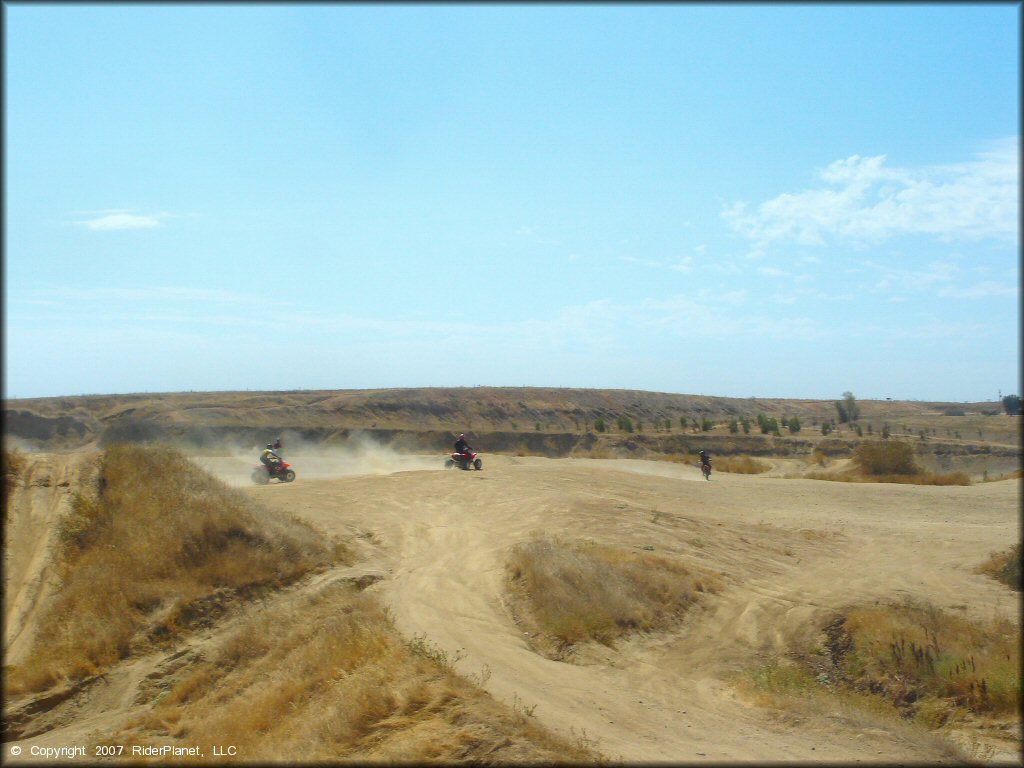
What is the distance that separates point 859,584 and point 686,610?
439 cm

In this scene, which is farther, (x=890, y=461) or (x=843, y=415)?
(x=843, y=415)

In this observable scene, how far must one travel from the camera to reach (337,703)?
8.84 metres

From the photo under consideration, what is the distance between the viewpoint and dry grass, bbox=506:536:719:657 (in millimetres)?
13089

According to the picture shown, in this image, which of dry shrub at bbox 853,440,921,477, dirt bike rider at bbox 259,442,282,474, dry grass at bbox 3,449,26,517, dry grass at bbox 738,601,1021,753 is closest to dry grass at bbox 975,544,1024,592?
dry grass at bbox 738,601,1021,753

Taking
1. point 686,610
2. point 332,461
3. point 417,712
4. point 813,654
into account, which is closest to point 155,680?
point 417,712

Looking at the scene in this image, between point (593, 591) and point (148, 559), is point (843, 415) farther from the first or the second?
point (148, 559)

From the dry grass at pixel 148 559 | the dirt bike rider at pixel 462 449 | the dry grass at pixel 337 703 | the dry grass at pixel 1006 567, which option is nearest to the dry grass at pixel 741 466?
the dirt bike rider at pixel 462 449

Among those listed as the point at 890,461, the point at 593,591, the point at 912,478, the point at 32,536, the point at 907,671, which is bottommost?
the point at 907,671

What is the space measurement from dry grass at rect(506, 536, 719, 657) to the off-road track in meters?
0.36

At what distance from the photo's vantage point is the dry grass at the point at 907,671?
35.7ft

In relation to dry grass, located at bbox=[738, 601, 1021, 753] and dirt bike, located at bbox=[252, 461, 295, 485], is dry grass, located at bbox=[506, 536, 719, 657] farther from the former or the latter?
dirt bike, located at bbox=[252, 461, 295, 485]

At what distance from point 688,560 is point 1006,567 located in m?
6.83

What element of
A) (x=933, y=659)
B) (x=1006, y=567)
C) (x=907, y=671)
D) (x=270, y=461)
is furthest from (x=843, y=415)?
(x=907, y=671)

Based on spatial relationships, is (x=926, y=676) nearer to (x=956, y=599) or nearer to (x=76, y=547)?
(x=956, y=599)
